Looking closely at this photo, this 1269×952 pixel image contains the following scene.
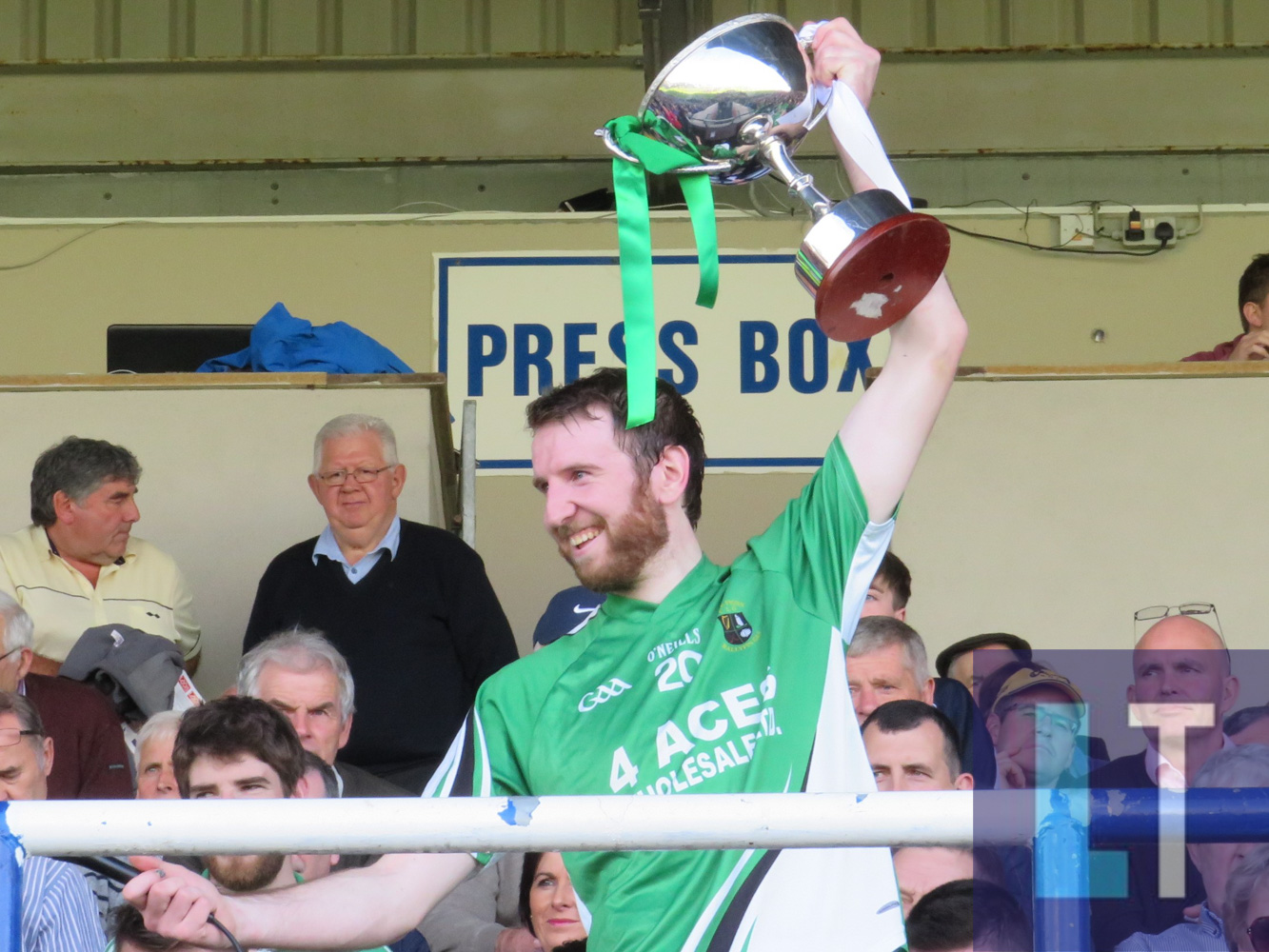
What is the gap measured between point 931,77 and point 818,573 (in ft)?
19.7

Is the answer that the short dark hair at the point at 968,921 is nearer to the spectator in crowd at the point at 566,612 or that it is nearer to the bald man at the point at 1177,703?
the bald man at the point at 1177,703

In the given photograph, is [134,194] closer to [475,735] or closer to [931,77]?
[931,77]

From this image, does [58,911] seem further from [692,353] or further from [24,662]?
[692,353]

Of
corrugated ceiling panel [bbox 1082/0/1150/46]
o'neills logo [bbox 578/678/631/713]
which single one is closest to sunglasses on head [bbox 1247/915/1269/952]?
o'neills logo [bbox 578/678/631/713]

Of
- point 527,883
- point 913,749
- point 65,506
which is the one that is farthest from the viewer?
point 65,506

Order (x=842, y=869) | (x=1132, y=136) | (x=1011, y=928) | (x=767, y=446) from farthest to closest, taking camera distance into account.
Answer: (x=1132, y=136) → (x=767, y=446) → (x=1011, y=928) → (x=842, y=869)

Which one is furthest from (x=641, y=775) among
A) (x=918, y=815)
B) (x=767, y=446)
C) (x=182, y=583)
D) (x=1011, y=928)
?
(x=767, y=446)

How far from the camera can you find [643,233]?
2119 mm

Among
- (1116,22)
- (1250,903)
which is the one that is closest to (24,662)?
(1250,903)

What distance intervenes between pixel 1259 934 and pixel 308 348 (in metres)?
3.87

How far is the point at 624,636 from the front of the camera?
214cm

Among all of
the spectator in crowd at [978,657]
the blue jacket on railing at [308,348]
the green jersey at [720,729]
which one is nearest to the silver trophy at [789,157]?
the green jersey at [720,729]

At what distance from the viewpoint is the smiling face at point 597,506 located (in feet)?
6.98

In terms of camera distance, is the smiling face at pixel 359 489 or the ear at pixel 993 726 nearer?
the ear at pixel 993 726
